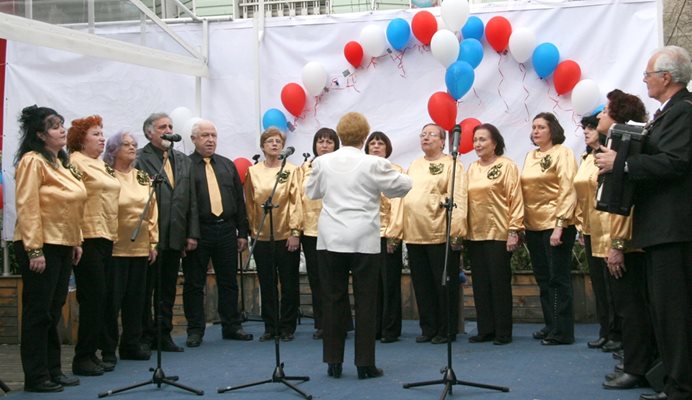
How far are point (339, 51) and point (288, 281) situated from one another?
8.58 ft

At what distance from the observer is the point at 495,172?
21.7 feet

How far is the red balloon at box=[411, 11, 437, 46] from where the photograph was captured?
8.22 meters

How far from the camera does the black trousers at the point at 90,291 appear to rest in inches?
223

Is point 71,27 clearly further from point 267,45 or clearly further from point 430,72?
point 430,72

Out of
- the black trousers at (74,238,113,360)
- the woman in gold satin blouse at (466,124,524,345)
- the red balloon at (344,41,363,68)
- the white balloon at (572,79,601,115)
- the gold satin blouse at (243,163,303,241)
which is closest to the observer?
the black trousers at (74,238,113,360)

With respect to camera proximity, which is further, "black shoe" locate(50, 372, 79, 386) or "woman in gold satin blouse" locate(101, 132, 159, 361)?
"woman in gold satin blouse" locate(101, 132, 159, 361)

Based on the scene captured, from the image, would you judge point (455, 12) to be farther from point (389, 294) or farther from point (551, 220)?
point (389, 294)

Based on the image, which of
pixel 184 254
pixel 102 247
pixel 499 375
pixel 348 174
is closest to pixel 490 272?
pixel 499 375

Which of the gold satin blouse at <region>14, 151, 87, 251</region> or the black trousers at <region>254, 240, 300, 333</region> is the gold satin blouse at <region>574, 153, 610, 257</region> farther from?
the gold satin blouse at <region>14, 151, 87, 251</region>

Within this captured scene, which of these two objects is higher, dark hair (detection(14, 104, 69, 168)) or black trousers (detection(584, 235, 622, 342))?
dark hair (detection(14, 104, 69, 168))

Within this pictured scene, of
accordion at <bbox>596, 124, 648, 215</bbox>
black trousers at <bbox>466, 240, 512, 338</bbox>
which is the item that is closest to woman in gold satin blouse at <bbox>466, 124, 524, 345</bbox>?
black trousers at <bbox>466, 240, 512, 338</bbox>

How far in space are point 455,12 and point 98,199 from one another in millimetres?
3784

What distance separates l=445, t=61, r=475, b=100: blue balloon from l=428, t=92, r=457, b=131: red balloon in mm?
77

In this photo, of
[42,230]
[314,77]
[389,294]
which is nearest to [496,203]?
[389,294]
